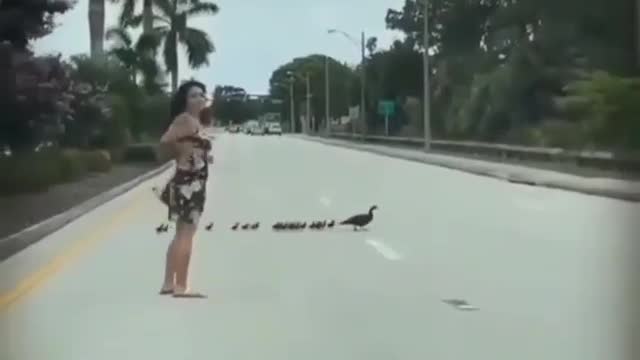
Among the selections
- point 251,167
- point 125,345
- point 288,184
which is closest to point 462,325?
point 125,345

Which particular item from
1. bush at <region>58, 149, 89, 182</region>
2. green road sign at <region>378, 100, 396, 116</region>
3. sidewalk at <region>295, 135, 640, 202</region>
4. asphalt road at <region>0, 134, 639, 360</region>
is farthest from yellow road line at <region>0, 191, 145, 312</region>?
green road sign at <region>378, 100, 396, 116</region>

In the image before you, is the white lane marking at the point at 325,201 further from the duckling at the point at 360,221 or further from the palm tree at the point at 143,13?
the palm tree at the point at 143,13

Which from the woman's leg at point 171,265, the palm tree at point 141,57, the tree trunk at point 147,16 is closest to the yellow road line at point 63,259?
the woman's leg at point 171,265

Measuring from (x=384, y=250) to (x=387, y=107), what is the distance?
156ft

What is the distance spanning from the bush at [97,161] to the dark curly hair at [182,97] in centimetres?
2626

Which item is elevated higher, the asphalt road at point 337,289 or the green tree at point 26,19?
the green tree at point 26,19

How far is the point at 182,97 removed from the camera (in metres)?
10.9

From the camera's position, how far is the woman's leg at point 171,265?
1157 centimetres

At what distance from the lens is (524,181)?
3625 centimetres

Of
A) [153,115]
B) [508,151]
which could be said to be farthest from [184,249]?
[508,151]

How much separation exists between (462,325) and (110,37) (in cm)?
4737

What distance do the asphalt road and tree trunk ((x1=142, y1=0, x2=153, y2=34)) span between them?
969 inches

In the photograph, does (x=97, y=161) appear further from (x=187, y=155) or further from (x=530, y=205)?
(x=187, y=155)

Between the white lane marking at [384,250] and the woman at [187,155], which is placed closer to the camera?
the woman at [187,155]
